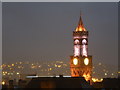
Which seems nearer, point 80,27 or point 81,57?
point 81,57

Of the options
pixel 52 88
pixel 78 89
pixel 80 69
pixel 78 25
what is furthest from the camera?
pixel 78 25

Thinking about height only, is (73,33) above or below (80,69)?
above

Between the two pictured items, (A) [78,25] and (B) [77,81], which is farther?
(A) [78,25]

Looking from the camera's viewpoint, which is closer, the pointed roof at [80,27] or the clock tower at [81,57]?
the clock tower at [81,57]

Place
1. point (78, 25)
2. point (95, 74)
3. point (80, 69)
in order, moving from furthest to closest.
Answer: point (95, 74)
point (78, 25)
point (80, 69)

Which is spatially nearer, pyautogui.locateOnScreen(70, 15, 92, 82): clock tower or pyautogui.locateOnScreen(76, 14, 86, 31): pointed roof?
pyautogui.locateOnScreen(70, 15, 92, 82): clock tower

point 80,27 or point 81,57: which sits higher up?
point 80,27

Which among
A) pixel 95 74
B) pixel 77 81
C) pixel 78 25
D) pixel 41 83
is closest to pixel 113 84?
pixel 77 81

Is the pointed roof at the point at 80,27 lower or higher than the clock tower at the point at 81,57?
higher

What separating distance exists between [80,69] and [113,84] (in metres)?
28.6

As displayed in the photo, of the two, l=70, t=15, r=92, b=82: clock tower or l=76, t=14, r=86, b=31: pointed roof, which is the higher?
l=76, t=14, r=86, b=31: pointed roof

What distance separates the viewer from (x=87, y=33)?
98438 mm

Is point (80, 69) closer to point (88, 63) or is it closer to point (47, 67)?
point (88, 63)

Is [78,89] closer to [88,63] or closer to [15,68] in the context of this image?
[88,63]
